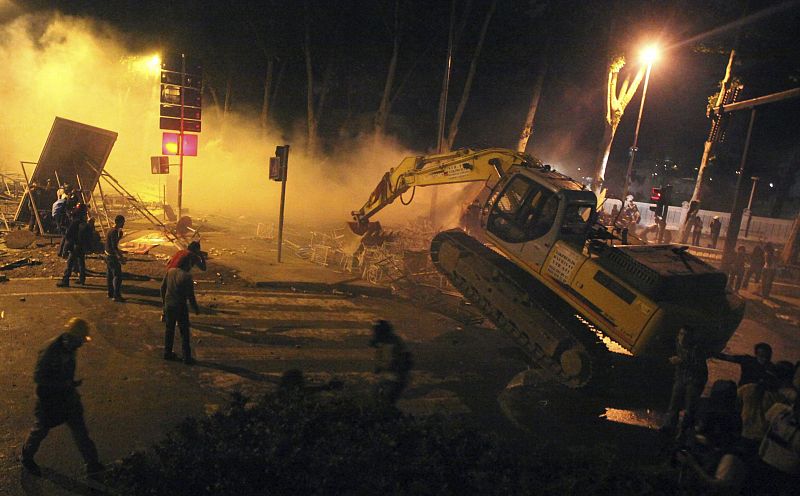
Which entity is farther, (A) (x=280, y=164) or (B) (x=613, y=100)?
(B) (x=613, y=100)

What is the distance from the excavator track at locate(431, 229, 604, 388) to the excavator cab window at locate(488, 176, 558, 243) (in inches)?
22.5

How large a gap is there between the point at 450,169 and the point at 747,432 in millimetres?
6415

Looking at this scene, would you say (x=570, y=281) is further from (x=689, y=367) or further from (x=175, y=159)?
(x=175, y=159)

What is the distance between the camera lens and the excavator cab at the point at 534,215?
759cm

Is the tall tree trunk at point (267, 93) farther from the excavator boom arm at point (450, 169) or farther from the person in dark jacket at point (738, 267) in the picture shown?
the person in dark jacket at point (738, 267)

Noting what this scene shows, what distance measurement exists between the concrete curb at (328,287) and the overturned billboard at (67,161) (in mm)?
6819

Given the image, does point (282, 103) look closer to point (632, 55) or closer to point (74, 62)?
point (74, 62)

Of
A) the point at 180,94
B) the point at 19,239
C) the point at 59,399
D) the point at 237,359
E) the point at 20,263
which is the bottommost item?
the point at 237,359

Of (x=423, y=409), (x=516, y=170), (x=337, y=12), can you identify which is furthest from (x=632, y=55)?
(x=423, y=409)

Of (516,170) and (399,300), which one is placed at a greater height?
(516,170)

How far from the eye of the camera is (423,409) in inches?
261

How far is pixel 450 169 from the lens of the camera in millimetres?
9930

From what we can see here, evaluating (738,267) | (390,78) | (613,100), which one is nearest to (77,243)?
(738,267)

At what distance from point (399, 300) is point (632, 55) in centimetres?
1944
